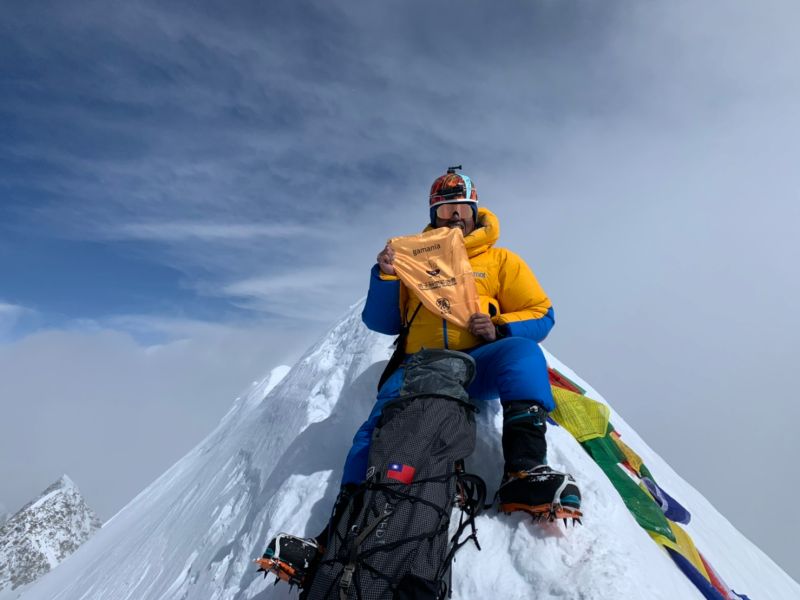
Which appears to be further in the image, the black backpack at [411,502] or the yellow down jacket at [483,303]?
the yellow down jacket at [483,303]

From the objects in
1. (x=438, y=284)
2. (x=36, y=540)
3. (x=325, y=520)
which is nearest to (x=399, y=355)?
(x=438, y=284)

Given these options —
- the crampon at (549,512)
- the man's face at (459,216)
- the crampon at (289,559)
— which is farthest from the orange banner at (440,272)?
the crampon at (289,559)

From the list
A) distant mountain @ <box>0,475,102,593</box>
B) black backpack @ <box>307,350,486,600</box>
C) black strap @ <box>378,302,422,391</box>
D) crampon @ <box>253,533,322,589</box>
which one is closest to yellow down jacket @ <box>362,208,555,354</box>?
black strap @ <box>378,302,422,391</box>

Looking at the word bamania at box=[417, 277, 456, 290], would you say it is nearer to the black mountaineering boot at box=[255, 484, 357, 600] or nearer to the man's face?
the man's face

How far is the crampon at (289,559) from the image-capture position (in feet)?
8.73

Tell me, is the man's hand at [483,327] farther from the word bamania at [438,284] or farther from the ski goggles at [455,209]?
the ski goggles at [455,209]

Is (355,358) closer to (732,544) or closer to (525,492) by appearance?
(525,492)

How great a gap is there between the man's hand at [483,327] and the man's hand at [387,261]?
3.47 ft

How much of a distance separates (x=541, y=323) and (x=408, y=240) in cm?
161

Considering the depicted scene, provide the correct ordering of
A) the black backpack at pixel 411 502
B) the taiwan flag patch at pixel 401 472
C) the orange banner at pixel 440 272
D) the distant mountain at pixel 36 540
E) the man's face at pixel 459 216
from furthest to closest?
the distant mountain at pixel 36 540 → the man's face at pixel 459 216 → the orange banner at pixel 440 272 → the taiwan flag patch at pixel 401 472 → the black backpack at pixel 411 502

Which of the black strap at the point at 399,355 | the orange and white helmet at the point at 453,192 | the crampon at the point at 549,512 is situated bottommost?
the crampon at the point at 549,512

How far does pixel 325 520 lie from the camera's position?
369 centimetres

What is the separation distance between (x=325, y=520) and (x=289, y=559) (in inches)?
40.7

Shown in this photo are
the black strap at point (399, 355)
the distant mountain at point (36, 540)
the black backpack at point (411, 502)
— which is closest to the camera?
the black backpack at point (411, 502)
